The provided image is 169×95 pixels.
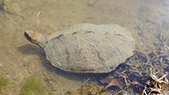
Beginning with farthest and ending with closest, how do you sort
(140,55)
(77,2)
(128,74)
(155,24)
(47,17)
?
1. (77,2)
2. (155,24)
3. (47,17)
4. (140,55)
5. (128,74)

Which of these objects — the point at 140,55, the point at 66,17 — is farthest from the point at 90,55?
the point at 66,17

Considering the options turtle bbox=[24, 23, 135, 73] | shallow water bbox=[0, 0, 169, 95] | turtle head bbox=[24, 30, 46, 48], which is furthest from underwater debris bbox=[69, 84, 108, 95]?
turtle head bbox=[24, 30, 46, 48]

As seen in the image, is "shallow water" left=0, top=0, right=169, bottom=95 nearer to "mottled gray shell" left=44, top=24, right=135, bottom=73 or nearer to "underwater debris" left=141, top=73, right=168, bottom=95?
"mottled gray shell" left=44, top=24, right=135, bottom=73

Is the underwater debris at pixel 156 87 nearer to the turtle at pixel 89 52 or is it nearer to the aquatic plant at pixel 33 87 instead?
the turtle at pixel 89 52

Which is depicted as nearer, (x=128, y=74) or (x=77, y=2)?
(x=128, y=74)

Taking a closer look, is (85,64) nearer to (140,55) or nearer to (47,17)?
(140,55)

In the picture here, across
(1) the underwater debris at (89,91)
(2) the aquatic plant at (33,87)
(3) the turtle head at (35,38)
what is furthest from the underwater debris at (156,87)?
(3) the turtle head at (35,38)
